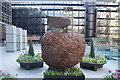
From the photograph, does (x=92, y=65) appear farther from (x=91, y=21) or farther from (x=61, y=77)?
(x=91, y=21)

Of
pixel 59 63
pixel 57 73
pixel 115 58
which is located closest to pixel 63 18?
pixel 59 63

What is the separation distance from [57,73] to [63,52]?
39.2 inches

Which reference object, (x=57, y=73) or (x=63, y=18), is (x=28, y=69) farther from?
(x=63, y=18)

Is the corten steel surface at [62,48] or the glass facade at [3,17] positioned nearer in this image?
the corten steel surface at [62,48]

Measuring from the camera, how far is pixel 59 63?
173 inches

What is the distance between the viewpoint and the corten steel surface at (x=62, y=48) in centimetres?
424

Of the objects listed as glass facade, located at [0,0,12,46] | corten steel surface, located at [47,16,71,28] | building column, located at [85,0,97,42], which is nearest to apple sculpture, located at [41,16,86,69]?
corten steel surface, located at [47,16,71,28]

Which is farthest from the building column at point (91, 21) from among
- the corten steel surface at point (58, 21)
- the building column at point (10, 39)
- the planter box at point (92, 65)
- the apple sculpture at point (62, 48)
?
the corten steel surface at point (58, 21)

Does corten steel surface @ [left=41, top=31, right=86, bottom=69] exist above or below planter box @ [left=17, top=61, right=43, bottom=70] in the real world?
above

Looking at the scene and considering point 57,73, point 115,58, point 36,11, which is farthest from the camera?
point 36,11

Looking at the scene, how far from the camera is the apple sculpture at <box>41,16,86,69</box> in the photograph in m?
4.24

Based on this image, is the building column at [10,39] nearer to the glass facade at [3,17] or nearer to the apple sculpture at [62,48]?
the apple sculpture at [62,48]

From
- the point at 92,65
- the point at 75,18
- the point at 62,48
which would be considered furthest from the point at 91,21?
the point at 62,48

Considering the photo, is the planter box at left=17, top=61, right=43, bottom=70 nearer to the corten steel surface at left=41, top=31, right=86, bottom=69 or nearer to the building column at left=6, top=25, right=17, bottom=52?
the corten steel surface at left=41, top=31, right=86, bottom=69
